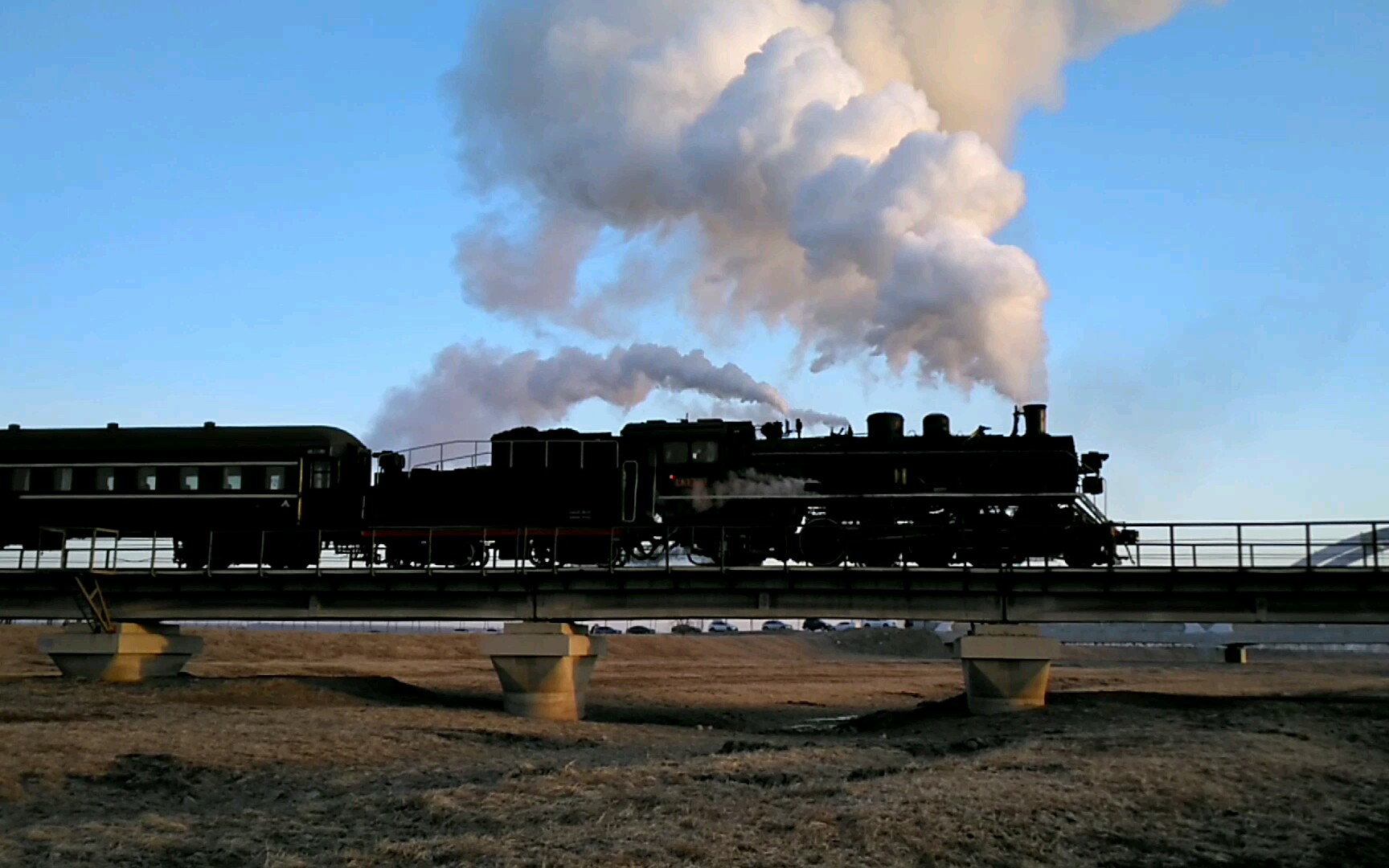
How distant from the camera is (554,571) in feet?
114

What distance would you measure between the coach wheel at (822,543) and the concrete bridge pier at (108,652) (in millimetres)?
20463

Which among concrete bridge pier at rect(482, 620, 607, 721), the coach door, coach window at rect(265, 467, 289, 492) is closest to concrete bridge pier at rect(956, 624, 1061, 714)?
concrete bridge pier at rect(482, 620, 607, 721)

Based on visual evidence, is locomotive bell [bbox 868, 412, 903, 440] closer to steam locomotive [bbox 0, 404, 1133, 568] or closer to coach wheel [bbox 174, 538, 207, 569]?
steam locomotive [bbox 0, 404, 1133, 568]

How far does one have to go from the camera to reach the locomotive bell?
36156 mm

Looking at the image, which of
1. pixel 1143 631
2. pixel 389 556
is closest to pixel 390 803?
pixel 389 556

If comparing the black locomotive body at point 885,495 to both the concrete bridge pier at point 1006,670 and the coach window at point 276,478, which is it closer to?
the concrete bridge pier at point 1006,670

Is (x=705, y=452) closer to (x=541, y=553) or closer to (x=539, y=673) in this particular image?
(x=541, y=553)

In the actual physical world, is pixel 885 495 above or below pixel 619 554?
above

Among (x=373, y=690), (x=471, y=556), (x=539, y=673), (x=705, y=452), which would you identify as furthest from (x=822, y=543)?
(x=373, y=690)

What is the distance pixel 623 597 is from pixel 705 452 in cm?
547

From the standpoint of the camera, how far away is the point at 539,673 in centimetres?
3384

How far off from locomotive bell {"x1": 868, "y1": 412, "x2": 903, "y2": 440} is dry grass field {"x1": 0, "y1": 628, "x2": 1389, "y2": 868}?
312 inches

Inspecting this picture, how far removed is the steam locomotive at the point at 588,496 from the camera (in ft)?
115

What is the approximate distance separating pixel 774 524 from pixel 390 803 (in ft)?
69.4
